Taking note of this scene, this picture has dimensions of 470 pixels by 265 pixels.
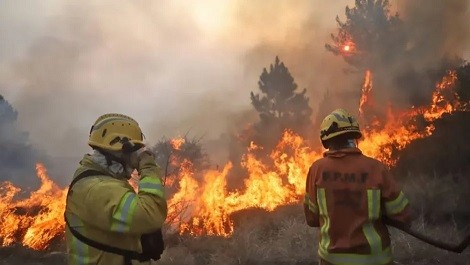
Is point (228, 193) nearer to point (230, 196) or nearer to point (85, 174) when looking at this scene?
point (230, 196)

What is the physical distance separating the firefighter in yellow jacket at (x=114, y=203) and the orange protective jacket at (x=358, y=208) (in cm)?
136

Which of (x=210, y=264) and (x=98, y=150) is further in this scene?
(x=210, y=264)

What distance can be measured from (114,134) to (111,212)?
1.92 ft

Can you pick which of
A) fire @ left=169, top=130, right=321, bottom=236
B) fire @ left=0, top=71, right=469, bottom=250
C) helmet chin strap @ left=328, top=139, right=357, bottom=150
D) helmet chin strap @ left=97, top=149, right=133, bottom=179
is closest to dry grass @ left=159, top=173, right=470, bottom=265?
fire @ left=0, top=71, right=469, bottom=250

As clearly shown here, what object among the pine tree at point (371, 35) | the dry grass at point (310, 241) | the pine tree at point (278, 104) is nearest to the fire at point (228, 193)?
the dry grass at point (310, 241)

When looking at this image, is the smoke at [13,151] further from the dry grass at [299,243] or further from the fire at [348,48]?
the fire at [348,48]

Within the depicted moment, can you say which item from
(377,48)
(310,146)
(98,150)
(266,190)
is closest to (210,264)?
(98,150)

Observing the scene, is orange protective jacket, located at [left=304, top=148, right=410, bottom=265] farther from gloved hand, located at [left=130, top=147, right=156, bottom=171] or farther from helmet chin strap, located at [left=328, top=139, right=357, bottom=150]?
gloved hand, located at [left=130, top=147, right=156, bottom=171]

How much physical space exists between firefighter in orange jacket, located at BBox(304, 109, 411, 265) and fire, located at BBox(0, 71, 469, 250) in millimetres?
8055

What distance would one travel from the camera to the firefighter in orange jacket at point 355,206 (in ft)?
9.82

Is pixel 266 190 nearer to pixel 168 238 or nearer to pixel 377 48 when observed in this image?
pixel 168 238

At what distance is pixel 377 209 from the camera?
2996 millimetres

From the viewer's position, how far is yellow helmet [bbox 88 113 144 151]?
2.60 metres

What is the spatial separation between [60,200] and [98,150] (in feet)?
33.6
